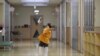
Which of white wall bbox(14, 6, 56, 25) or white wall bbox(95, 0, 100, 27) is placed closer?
white wall bbox(95, 0, 100, 27)

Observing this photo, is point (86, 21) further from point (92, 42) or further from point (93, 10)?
point (92, 42)

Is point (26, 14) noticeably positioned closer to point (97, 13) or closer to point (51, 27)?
point (97, 13)

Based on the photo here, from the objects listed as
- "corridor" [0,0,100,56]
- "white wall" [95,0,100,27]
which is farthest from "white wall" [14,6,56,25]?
"white wall" [95,0,100,27]

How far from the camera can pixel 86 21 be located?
13.8 metres

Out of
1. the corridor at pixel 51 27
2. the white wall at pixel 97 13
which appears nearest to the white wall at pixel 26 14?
the corridor at pixel 51 27

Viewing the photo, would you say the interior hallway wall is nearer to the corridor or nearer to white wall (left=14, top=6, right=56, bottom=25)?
the corridor

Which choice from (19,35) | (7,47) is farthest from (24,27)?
(7,47)

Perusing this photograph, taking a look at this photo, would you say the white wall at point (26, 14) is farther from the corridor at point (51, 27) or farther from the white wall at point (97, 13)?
the white wall at point (97, 13)

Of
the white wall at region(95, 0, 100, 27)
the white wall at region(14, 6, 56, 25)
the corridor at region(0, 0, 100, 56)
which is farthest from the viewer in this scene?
the white wall at region(14, 6, 56, 25)

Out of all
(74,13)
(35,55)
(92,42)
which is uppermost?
(74,13)

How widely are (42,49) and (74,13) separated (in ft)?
21.5

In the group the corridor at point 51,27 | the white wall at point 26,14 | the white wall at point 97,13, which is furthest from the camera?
the white wall at point 26,14

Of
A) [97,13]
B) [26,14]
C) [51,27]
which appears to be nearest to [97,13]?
[97,13]

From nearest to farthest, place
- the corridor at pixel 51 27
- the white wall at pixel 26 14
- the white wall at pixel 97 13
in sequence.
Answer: the corridor at pixel 51 27 → the white wall at pixel 97 13 → the white wall at pixel 26 14
